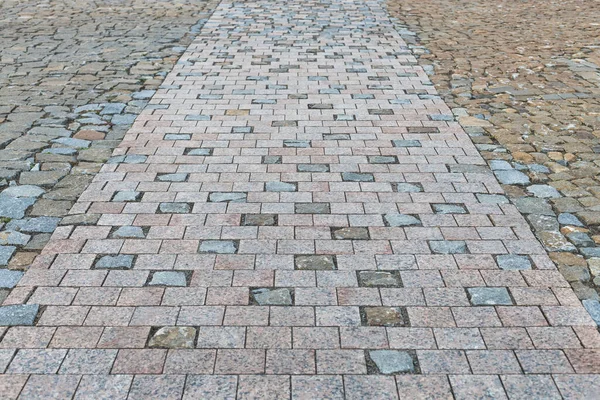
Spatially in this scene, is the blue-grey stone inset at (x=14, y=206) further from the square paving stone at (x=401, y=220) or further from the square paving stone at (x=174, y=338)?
the square paving stone at (x=401, y=220)

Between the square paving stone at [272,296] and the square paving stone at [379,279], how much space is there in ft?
1.38

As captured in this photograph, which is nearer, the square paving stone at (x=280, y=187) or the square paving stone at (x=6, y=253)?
the square paving stone at (x=6, y=253)

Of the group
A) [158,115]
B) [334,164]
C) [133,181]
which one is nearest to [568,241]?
[334,164]

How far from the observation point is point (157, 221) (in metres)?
4.26

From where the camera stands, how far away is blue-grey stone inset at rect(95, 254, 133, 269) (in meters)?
3.73

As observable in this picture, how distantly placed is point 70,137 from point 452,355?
4.10 metres

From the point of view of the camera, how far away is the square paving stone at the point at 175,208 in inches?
173

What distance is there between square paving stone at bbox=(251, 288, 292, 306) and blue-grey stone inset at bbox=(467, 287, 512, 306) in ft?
3.20

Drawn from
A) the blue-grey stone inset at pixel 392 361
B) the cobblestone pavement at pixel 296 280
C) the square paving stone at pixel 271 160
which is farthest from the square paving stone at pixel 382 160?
the blue-grey stone inset at pixel 392 361

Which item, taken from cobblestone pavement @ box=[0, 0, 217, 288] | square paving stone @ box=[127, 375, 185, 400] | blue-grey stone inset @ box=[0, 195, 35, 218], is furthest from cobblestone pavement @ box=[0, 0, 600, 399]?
blue-grey stone inset @ box=[0, 195, 35, 218]

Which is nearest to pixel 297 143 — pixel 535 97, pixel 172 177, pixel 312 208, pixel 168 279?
pixel 172 177

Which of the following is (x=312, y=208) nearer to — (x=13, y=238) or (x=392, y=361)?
(x=392, y=361)

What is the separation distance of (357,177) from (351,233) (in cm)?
94

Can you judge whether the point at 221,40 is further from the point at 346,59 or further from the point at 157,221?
the point at 157,221
